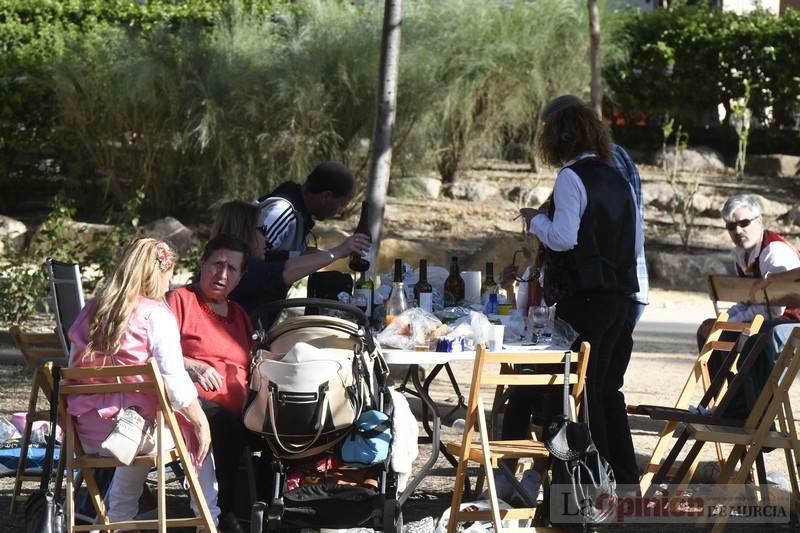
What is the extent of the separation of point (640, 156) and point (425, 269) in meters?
13.5

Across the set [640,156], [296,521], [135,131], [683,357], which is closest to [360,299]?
[296,521]

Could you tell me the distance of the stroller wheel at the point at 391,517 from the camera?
4656 millimetres

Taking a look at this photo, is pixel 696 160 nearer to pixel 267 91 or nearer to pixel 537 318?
pixel 267 91

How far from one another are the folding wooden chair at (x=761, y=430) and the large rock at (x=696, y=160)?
13.2 metres

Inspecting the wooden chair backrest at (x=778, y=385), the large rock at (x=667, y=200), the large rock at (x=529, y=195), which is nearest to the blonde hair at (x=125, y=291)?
the wooden chair backrest at (x=778, y=385)

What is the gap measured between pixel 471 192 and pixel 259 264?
1030 cm

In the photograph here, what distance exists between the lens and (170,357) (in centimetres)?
463

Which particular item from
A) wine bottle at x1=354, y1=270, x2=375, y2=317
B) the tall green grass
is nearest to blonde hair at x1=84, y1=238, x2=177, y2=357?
wine bottle at x1=354, y1=270, x2=375, y2=317

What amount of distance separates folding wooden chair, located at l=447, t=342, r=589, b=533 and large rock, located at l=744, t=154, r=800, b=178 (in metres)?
13.9

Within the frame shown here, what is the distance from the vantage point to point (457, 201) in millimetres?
15727

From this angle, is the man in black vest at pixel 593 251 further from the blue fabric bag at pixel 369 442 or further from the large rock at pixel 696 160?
the large rock at pixel 696 160

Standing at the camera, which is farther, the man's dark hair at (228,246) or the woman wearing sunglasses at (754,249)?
the woman wearing sunglasses at (754,249)

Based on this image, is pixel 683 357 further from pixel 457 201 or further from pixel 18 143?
pixel 18 143

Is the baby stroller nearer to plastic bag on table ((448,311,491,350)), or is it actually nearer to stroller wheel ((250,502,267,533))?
stroller wheel ((250,502,267,533))
